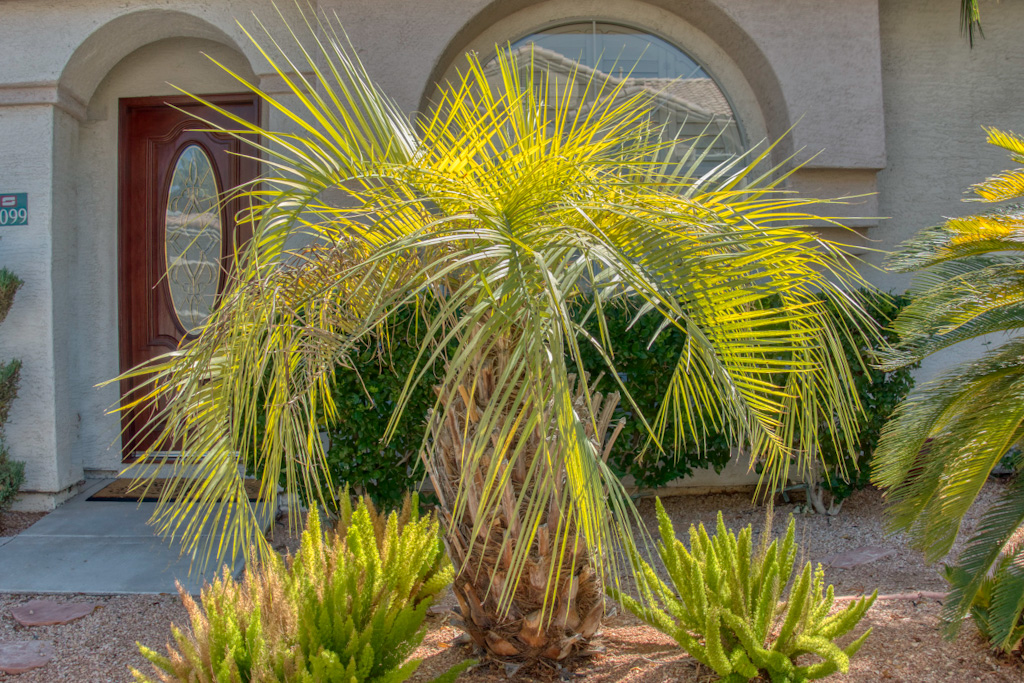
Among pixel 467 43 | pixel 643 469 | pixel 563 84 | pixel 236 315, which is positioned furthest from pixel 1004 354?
pixel 467 43

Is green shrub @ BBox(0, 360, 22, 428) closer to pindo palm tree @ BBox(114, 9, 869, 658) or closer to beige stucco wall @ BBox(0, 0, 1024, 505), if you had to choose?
beige stucco wall @ BBox(0, 0, 1024, 505)

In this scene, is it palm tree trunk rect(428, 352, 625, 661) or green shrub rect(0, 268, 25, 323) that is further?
green shrub rect(0, 268, 25, 323)

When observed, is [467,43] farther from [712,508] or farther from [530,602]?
[530,602]

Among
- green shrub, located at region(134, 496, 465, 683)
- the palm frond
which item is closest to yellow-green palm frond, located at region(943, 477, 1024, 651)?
the palm frond

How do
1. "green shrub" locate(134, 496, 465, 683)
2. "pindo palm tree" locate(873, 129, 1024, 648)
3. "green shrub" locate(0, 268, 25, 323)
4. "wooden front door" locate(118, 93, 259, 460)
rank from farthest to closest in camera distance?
"wooden front door" locate(118, 93, 259, 460) → "green shrub" locate(0, 268, 25, 323) → "pindo palm tree" locate(873, 129, 1024, 648) → "green shrub" locate(134, 496, 465, 683)

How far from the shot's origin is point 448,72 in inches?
230

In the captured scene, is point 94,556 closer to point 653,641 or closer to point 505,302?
point 653,641

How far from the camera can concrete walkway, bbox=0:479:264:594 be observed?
435 cm

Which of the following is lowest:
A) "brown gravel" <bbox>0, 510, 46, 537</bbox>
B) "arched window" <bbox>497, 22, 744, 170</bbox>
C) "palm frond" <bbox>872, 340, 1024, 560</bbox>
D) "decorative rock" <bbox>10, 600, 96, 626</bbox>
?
"decorative rock" <bbox>10, 600, 96, 626</bbox>

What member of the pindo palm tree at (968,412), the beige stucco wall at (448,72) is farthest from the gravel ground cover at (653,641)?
the beige stucco wall at (448,72)

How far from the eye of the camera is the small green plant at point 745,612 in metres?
2.61

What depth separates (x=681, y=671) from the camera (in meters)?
3.01

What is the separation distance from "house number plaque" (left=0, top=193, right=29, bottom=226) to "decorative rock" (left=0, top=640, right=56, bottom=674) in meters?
3.22

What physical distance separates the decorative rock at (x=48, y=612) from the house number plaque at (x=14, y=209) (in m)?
2.86
